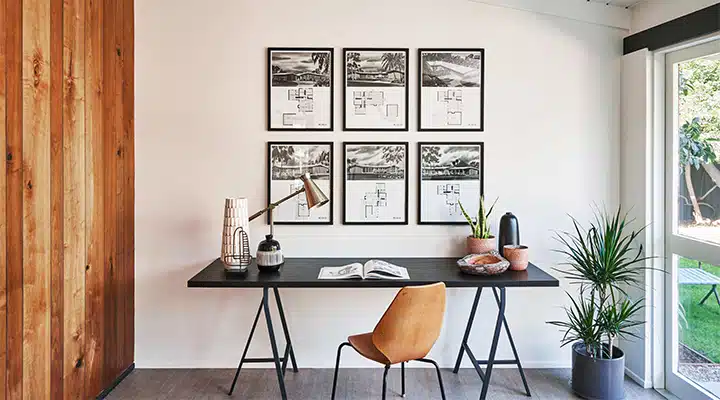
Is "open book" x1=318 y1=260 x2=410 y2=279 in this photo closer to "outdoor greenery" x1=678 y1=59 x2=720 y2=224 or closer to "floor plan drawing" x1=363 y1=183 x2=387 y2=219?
"floor plan drawing" x1=363 y1=183 x2=387 y2=219

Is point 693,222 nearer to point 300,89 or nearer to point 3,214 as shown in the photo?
point 300,89

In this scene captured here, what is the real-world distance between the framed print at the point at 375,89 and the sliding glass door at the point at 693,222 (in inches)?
64.4

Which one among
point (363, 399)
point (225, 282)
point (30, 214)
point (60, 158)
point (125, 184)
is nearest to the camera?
point (30, 214)

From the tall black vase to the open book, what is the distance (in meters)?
0.69

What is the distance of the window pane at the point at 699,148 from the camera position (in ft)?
8.52

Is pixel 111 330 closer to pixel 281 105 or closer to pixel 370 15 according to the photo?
pixel 281 105

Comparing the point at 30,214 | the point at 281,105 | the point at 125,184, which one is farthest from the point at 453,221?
the point at 30,214

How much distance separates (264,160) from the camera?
3.21 metres

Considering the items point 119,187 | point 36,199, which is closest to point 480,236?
point 119,187

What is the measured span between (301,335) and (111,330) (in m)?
1.18

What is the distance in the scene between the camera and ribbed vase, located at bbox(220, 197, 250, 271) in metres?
2.72

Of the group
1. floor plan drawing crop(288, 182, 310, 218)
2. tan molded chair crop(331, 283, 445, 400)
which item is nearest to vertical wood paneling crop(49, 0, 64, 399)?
floor plan drawing crop(288, 182, 310, 218)

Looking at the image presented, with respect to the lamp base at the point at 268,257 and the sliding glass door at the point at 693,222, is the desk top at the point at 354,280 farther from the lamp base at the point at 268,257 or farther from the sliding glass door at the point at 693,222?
the sliding glass door at the point at 693,222

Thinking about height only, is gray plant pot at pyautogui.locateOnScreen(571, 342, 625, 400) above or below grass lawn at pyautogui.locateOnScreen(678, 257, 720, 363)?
below
